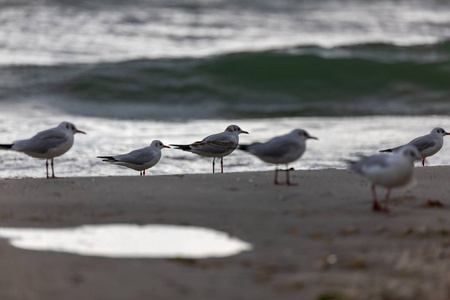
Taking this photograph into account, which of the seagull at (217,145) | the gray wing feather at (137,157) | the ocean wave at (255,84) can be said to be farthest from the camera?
the ocean wave at (255,84)

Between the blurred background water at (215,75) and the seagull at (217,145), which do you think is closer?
the seagull at (217,145)

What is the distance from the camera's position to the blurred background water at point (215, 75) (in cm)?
1118

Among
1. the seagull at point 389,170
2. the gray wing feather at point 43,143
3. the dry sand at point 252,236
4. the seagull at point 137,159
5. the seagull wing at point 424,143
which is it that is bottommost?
the dry sand at point 252,236

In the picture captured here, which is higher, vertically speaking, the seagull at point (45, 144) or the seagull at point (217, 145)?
the seagull at point (45, 144)

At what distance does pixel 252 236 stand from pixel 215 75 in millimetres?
13748

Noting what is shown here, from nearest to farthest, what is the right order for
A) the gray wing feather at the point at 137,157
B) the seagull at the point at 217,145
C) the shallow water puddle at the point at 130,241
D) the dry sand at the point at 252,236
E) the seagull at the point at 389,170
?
the dry sand at the point at 252,236 → the shallow water puddle at the point at 130,241 → the seagull at the point at 389,170 → the gray wing feather at the point at 137,157 → the seagull at the point at 217,145

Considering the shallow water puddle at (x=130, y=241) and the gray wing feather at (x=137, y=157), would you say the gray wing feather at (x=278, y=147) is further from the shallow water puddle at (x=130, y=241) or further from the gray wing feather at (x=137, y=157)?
the gray wing feather at (x=137, y=157)

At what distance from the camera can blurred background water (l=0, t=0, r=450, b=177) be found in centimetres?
1118

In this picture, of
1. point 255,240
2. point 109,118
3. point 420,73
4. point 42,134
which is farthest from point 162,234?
point 420,73

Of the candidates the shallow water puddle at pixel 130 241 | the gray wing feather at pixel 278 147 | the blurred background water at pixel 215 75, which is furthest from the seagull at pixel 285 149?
the blurred background water at pixel 215 75

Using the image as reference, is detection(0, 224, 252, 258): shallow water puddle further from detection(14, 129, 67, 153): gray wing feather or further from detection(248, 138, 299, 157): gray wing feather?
detection(14, 129, 67, 153): gray wing feather

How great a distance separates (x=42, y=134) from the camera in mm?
7090

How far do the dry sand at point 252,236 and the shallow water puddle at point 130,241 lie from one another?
11 cm

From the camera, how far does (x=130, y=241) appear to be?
181 inches
